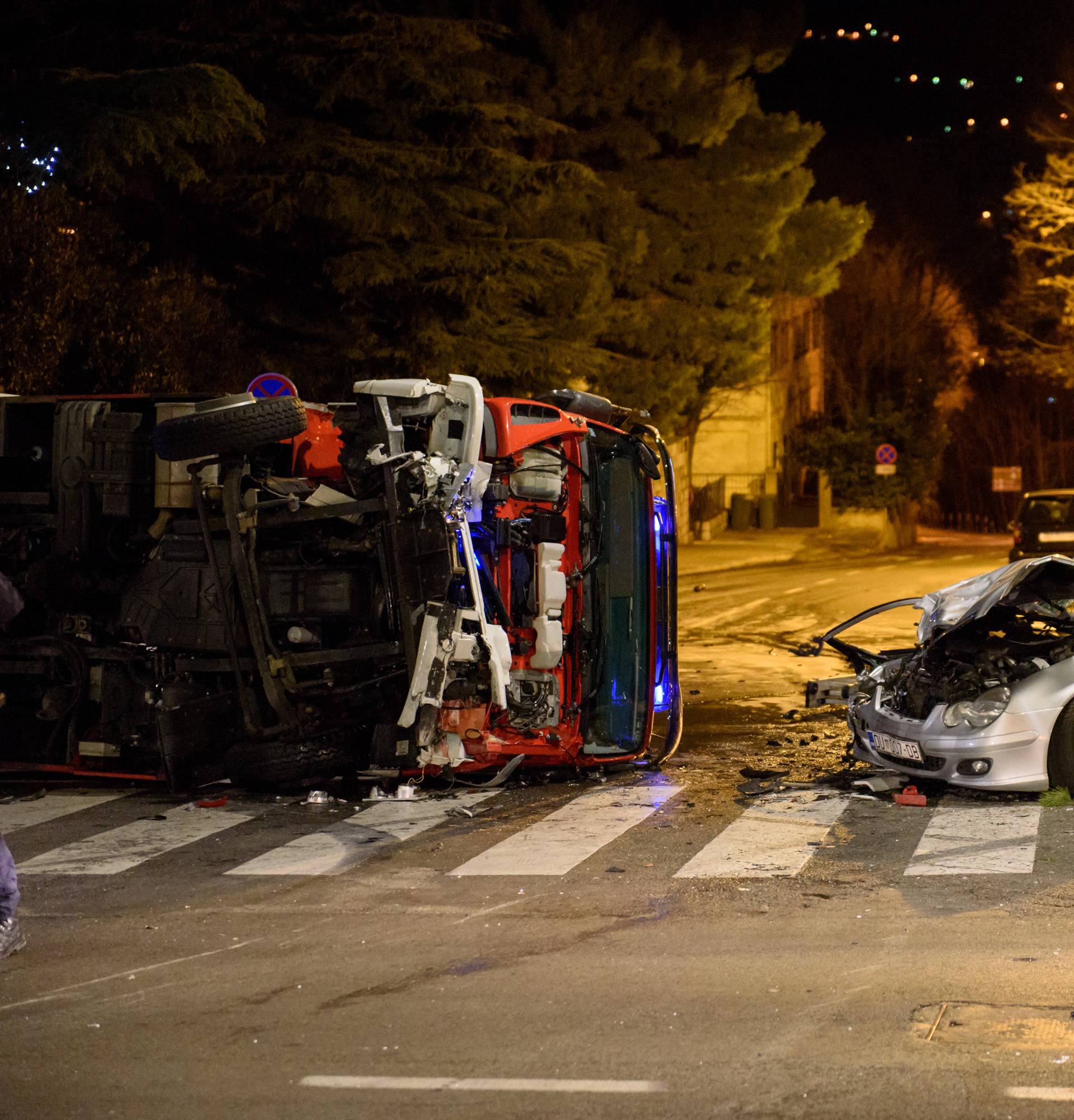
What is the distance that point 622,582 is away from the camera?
998 cm

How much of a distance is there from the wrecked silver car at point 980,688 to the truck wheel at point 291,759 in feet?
10.9

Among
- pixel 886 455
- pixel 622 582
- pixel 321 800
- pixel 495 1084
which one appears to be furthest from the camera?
pixel 886 455

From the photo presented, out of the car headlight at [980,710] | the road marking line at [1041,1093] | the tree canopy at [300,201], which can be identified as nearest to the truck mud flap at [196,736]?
the car headlight at [980,710]

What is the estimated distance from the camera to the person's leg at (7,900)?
597cm

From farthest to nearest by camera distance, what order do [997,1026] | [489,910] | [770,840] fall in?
1. [770,840]
2. [489,910]
3. [997,1026]

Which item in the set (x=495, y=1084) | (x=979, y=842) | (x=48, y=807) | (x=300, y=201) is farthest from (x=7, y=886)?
(x=300, y=201)

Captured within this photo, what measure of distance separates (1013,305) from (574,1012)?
43315 millimetres

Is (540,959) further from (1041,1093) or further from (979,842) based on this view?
(979,842)

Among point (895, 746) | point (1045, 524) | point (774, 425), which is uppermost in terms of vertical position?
point (774, 425)

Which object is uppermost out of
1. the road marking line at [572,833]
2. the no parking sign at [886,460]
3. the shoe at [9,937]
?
the no parking sign at [886,460]

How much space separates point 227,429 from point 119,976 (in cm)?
375

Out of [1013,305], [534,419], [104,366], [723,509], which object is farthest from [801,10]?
[534,419]

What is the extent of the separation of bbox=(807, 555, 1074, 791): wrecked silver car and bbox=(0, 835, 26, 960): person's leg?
5339 millimetres

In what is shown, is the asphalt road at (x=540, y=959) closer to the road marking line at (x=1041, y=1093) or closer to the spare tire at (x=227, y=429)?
the road marking line at (x=1041, y=1093)
